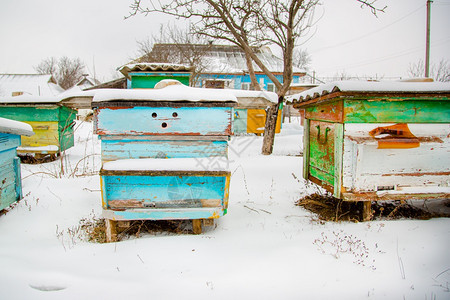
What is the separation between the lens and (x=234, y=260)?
279cm

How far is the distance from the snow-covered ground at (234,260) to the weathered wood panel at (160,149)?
91 centimetres

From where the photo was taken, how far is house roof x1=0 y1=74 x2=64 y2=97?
117 ft

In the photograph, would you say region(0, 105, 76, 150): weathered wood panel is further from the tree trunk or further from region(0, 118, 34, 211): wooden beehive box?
the tree trunk

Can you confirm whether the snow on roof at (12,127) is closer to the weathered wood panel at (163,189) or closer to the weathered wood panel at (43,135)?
the weathered wood panel at (163,189)

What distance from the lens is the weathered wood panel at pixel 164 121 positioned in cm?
302

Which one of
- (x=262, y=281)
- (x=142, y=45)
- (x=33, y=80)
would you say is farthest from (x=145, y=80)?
(x=33, y=80)

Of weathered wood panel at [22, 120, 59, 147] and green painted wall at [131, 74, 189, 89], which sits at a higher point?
green painted wall at [131, 74, 189, 89]

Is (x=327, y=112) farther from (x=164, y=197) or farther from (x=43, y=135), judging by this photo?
(x=43, y=135)

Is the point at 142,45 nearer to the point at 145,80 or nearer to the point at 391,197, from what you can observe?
the point at 145,80

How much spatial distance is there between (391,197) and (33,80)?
43478 millimetres

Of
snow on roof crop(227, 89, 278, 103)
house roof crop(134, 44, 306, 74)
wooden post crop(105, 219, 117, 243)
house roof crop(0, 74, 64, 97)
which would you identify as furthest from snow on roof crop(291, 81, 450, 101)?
house roof crop(0, 74, 64, 97)

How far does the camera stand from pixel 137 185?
10.1ft

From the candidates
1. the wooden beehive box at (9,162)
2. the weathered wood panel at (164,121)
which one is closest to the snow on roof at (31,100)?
the wooden beehive box at (9,162)

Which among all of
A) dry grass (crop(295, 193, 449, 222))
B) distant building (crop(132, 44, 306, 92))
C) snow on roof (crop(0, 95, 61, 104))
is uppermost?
distant building (crop(132, 44, 306, 92))
